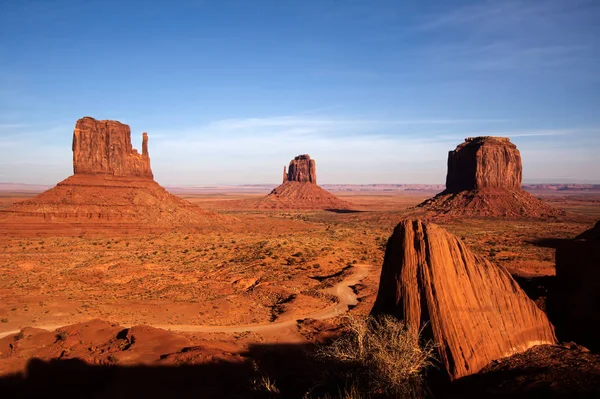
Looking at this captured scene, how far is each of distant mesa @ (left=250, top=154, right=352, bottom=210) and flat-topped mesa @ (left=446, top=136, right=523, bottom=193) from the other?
156ft

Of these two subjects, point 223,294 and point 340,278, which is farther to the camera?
point 340,278

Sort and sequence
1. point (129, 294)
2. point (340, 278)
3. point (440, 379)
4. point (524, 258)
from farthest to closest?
point (524, 258)
point (340, 278)
point (129, 294)
point (440, 379)

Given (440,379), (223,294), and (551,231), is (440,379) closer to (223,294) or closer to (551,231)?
(223,294)

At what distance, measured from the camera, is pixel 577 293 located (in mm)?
12648

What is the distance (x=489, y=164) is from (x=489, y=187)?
551cm

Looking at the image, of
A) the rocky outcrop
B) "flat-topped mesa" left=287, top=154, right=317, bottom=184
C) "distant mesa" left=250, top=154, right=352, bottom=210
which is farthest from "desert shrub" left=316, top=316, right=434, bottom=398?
"flat-topped mesa" left=287, top=154, right=317, bottom=184

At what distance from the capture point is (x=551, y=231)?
194 feet

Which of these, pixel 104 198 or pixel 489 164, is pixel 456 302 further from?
pixel 489 164

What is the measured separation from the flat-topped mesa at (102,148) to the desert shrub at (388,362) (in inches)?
2505

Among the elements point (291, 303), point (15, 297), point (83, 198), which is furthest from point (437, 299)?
point (83, 198)

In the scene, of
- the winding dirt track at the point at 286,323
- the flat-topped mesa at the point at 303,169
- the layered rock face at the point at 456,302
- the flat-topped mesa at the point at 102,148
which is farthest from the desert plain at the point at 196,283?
the flat-topped mesa at the point at 303,169

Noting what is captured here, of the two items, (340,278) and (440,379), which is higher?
(440,379)

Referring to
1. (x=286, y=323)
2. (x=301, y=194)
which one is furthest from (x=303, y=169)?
(x=286, y=323)

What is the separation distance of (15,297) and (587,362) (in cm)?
3105
